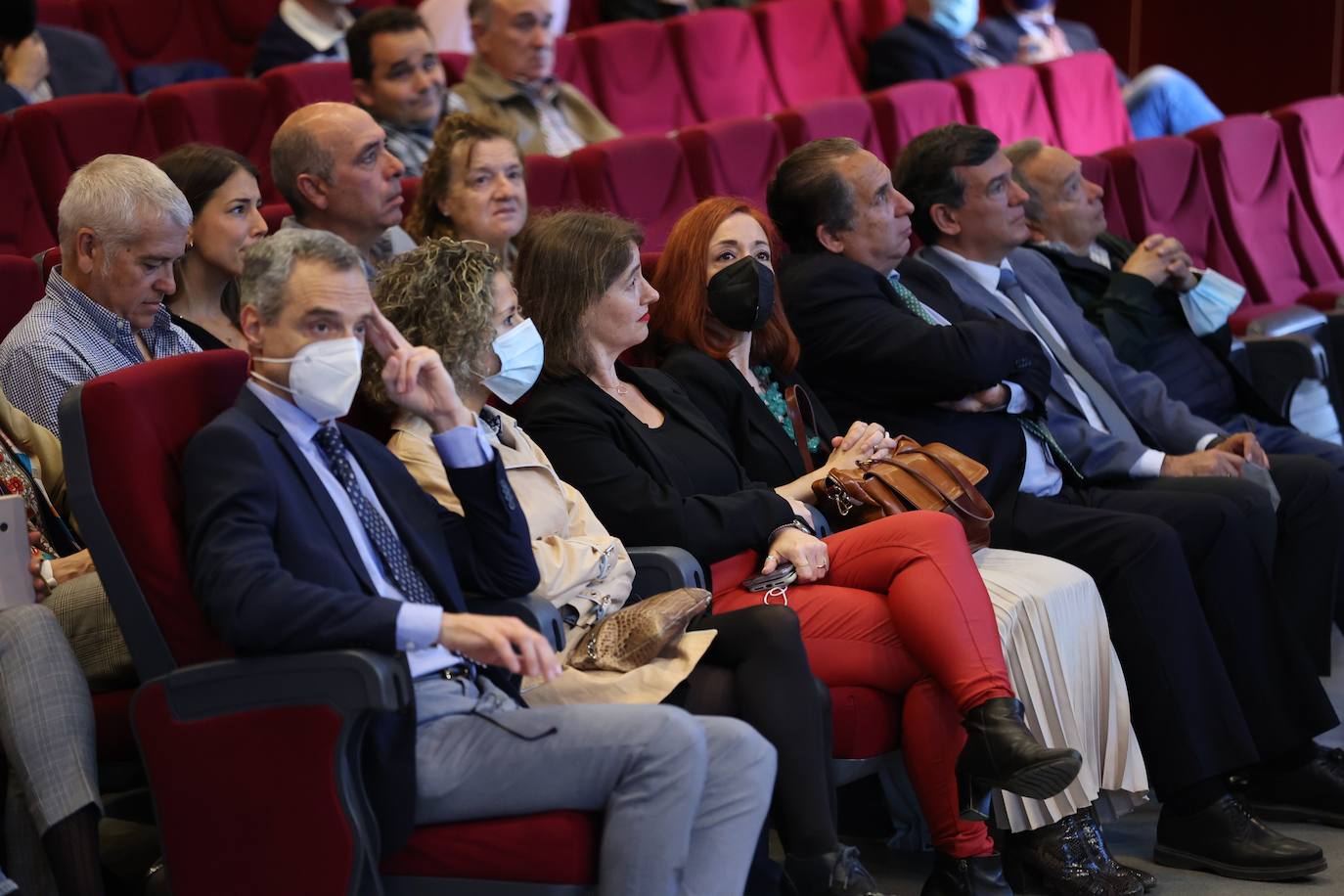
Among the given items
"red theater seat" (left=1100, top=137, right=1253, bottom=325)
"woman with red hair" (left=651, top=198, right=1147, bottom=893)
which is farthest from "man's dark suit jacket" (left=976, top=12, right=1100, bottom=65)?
"woman with red hair" (left=651, top=198, right=1147, bottom=893)

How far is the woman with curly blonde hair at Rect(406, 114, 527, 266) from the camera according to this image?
2715 mm

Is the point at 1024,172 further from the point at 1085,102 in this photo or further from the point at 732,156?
the point at 1085,102

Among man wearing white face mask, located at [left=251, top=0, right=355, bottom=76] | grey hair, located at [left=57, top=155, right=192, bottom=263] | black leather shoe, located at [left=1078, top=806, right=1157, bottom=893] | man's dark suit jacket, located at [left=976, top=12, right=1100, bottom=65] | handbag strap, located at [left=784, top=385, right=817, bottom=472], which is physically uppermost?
man wearing white face mask, located at [left=251, top=0, right=355, bottom=76]

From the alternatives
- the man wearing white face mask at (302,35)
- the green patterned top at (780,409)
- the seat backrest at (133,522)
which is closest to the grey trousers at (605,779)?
the seat backrest at (133,522)

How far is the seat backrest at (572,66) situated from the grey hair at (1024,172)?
138cm

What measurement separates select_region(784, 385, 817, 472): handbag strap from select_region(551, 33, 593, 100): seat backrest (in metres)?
2.07

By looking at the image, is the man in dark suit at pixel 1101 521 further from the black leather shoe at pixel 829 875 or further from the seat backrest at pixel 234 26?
the seat backrest at pixel 234 26

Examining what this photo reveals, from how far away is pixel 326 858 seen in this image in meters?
1.56

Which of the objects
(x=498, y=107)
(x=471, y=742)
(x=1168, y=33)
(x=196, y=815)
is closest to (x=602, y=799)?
(x=471, y=742)

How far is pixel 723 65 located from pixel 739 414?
8.37ft

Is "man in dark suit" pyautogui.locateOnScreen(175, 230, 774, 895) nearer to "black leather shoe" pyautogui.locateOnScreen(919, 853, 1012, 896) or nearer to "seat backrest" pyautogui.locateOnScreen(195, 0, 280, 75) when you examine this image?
"black leather shoe" pyautogui.locateOnScreen(919, 853, 1012, 896)

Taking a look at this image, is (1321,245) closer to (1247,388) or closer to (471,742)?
(1247,388)

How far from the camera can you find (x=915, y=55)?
194 inches

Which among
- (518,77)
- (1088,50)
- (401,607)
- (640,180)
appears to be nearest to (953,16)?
(1088,50)
